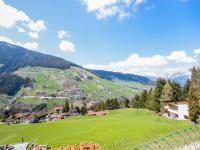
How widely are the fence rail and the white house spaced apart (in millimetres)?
82189

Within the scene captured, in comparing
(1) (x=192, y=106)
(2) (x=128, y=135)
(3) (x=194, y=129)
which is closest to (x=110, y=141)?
(2) (x=128, y=135)

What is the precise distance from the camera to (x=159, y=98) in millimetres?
125000

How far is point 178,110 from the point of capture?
4486 inches

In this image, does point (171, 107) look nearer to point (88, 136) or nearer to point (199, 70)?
point (199, 70)

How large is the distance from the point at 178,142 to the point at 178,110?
90.5 metres

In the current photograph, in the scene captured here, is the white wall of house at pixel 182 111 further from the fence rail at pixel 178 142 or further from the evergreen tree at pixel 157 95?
the fence rail at pixel 178 142

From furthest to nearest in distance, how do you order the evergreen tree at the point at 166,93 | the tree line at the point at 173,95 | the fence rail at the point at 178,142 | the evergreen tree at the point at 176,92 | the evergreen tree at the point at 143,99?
the evergreen tree at the point at 143,99
the evergreen tree at the point at 176,92
the evergreen tree at the point at 166,93
the tree line at the point at 173,95
the fence rail at the point at 178,142

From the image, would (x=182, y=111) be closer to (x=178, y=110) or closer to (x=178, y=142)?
(x=178, y=110)

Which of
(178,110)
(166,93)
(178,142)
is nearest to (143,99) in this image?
(166,93)

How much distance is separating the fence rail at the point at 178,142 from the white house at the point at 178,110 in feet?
270

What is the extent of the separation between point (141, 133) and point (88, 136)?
40.6 ft

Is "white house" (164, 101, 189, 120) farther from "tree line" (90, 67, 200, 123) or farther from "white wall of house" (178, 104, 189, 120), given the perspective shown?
"tree line" (90, 67, 200, 123)

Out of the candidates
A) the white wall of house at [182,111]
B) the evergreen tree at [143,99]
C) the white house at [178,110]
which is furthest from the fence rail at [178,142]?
the evergreen tree at [143,99]

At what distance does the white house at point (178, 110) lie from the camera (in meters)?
111
